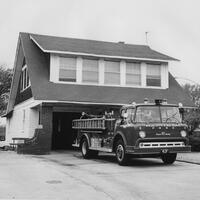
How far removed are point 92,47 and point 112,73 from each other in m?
2.45

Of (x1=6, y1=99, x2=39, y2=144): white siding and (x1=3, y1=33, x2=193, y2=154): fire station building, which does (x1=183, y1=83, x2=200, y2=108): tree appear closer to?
(x1=6, y1=99, x2=39, y2=144): white siding

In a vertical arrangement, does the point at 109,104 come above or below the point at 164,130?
above

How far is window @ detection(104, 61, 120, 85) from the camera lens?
85.1 ft

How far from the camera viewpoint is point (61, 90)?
23.7m

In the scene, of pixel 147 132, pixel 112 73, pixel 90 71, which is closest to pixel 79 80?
pixel 90 71

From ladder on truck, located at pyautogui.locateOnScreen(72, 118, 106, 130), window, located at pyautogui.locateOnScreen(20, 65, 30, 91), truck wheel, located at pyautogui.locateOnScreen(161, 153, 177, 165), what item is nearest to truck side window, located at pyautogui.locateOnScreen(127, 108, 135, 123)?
ladder on truck, located at pyautogui.locateOnScreen(72, 118, 106, 130)

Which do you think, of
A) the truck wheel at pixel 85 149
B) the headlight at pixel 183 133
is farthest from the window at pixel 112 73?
the headlight at pixel 183 133

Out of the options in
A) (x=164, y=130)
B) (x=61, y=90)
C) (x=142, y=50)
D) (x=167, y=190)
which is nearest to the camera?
(x=167, y=190)

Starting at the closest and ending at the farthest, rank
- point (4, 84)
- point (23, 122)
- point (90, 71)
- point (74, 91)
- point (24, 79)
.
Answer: point (74, 91) → point (90, 71) → point (23, 122) → point (24, 79) → point (4, 84)

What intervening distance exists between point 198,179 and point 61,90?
12.9 meters

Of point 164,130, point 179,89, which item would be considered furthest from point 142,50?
point 164,130

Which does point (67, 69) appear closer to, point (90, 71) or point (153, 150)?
point (90, 71)

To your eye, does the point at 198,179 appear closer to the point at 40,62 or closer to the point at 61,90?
the point at 61,90

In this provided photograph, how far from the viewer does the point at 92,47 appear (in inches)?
1070
